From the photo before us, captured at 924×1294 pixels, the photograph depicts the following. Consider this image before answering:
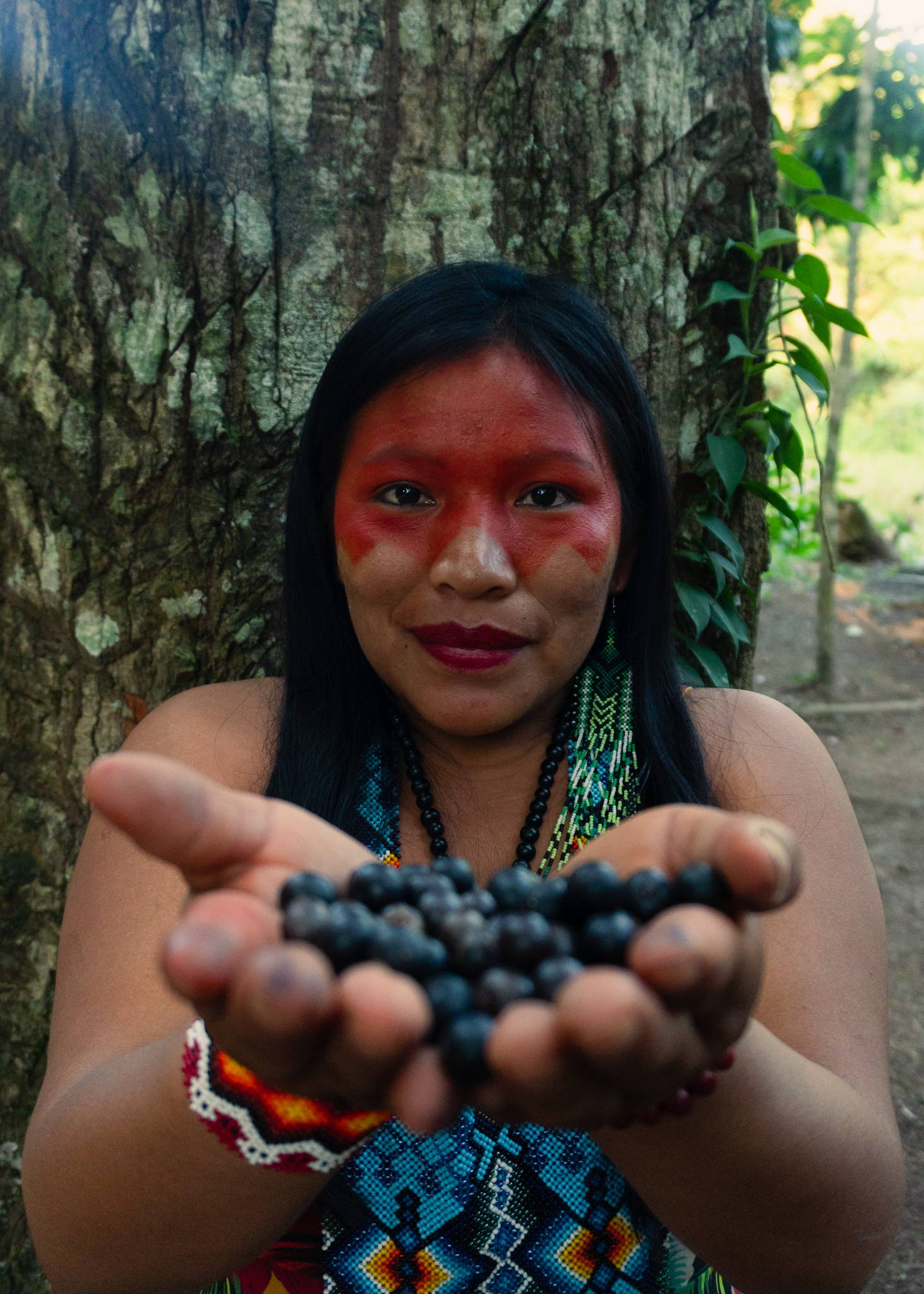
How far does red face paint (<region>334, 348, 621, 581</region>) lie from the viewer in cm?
158

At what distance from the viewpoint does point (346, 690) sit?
1.80m

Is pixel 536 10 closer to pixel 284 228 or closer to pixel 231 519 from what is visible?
pixel 284 228

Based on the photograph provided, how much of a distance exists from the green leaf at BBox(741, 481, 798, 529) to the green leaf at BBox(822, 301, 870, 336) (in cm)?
40

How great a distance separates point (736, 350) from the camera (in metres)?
2.33

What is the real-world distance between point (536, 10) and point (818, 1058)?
2.03 metres

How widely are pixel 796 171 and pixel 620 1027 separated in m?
2.29

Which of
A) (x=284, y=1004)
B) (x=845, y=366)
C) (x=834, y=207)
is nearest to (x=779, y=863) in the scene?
(x=284, y=1004)

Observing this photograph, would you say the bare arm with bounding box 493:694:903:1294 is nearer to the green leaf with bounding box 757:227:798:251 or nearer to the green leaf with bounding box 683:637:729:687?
the green leaf with bounding box 683:637:729:687

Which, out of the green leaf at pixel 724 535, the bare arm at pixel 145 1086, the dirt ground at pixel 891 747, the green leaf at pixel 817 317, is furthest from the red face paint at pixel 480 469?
the dirt ground at pixel 891 747

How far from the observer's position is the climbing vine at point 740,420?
2.38m

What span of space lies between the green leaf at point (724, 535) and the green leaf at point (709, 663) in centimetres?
20

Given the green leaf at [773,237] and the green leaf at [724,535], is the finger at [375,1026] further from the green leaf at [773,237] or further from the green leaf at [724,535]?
the green leaf at [773,237]

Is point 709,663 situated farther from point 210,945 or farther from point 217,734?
point 210,945

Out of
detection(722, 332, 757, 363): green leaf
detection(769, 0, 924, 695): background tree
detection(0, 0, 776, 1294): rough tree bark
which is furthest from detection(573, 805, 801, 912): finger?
detection(769, 0, 924, 695): background tree
